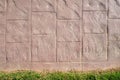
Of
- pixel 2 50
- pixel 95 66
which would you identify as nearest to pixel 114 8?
pixel 95 66

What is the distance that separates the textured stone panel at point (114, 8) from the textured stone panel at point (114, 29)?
0.31ft

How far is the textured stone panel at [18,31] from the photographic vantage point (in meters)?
6.33

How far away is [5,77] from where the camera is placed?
19.9ft

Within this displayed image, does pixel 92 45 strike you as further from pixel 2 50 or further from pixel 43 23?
pixel 2 50

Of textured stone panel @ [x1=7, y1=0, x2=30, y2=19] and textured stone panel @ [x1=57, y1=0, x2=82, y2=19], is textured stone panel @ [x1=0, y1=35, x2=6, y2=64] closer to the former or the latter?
textured stone panel @ [x1=7, y1=0, x2=30, y2=19]

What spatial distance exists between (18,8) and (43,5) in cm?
47

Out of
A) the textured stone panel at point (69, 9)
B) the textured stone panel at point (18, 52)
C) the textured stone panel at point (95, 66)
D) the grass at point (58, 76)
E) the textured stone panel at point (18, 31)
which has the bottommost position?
the grass at point (58, 76)

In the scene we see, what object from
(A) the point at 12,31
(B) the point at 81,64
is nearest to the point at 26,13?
(A) the point at 12,31

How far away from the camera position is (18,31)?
6.34 metres

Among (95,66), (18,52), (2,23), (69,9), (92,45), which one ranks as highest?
(69,9)

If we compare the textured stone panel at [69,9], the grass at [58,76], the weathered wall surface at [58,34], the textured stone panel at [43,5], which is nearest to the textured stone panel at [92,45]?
the weathered wall surface at [58,34]

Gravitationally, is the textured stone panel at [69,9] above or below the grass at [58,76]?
above

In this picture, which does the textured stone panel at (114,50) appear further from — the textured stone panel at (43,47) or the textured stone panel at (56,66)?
the textured stone panel at (43,47)

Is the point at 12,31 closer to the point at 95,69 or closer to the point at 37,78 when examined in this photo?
the point at 37,78
